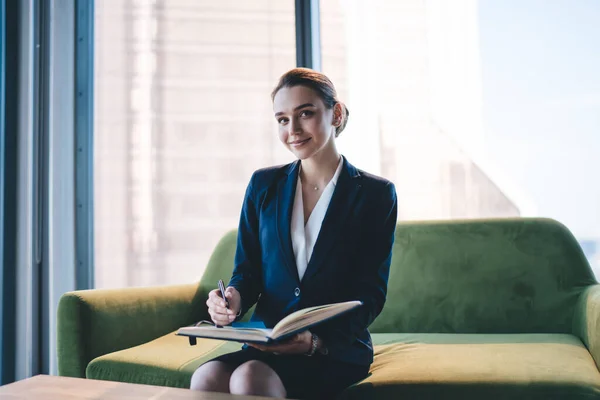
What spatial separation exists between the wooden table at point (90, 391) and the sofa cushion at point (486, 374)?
42 centimetres

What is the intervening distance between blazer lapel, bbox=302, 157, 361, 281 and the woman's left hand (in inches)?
7.1

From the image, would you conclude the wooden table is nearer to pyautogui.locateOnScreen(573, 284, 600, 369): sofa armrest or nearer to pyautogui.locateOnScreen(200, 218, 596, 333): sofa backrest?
pyautogui.locateOnScreen(573, 284, 600, 369): sofa armrest

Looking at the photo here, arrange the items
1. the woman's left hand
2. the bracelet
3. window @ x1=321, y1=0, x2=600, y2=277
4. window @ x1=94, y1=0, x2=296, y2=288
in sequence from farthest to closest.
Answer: window @ x1=94, y1=0, x2=296, y2=288 → window @ x1=321, y1=0, x2=600, y2=277 → the bracelet → the woman's left hand

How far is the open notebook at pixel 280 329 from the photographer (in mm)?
1044

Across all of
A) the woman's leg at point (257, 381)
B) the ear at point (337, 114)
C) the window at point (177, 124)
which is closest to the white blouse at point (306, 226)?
the ear at point (337, 114)

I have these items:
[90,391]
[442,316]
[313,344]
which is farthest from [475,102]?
[90,391]

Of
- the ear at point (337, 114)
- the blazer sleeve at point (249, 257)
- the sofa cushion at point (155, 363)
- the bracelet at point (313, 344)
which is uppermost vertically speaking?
the ear at point (337, 114)

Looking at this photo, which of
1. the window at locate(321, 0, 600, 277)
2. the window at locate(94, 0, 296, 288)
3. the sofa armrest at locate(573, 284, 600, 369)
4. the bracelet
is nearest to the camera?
the bracelet

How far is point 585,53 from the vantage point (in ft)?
7.79

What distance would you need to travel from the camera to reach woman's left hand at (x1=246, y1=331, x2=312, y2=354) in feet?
3.78

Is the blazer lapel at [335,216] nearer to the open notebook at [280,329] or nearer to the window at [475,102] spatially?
the open notebook at [280,329]

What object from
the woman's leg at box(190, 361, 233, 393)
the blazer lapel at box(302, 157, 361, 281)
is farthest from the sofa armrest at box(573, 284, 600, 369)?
the woman's leg at box(190, 361, 233, 393)

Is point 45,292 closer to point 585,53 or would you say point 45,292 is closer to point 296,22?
point 296,22

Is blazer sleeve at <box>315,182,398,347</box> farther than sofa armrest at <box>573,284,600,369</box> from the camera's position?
No
